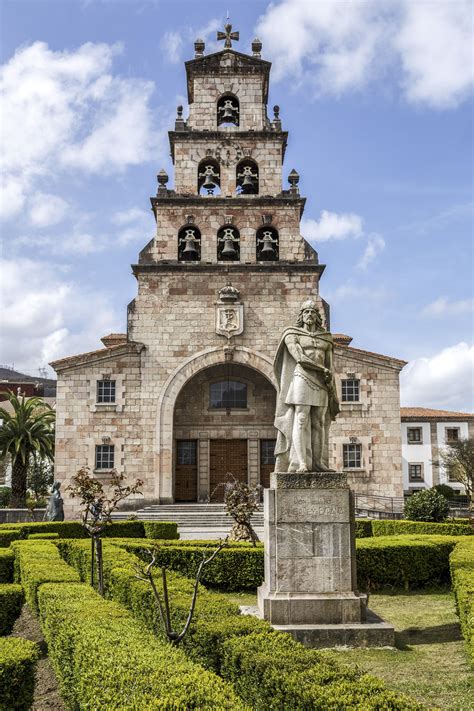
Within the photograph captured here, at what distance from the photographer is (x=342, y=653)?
8.33 meters

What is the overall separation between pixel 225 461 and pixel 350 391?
6.33 metres

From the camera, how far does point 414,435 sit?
5134 cm

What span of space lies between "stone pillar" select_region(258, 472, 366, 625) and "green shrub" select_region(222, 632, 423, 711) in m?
2.60

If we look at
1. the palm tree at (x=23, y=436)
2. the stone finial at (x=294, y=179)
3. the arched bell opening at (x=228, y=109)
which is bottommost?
the palm tree at (x=23, y=436)

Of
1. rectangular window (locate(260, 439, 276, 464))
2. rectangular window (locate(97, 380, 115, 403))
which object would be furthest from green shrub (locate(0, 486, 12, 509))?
rectangular window (locate(260, 439, 276, 464))

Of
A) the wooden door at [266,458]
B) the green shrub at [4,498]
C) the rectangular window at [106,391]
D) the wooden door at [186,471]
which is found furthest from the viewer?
the green shrub at [4,498]

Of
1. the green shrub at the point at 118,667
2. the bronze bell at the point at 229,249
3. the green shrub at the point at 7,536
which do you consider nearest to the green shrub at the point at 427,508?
the green shrub at the point at 7,536

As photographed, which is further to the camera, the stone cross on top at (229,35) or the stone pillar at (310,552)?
the stone cross on top at (229,35)

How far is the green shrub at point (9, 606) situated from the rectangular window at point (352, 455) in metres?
19.1

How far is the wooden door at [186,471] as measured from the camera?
2898cm

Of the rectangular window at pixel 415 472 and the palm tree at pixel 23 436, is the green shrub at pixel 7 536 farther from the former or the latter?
the rectangular window at pixel 415 472

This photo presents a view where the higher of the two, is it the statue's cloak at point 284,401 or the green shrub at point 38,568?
the statue's cloak at point 284,401

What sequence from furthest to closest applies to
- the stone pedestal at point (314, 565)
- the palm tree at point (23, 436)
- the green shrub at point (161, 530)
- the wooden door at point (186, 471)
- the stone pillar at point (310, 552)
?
the palm tree at point (23, 436) → the wooden door at point (186, 471) → the green shrub at point (161, 530) → the stone pillar at point (310, 552) → the stone pedestal at point (314, 565)

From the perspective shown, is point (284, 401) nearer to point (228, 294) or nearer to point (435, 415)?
point (228, 294)
